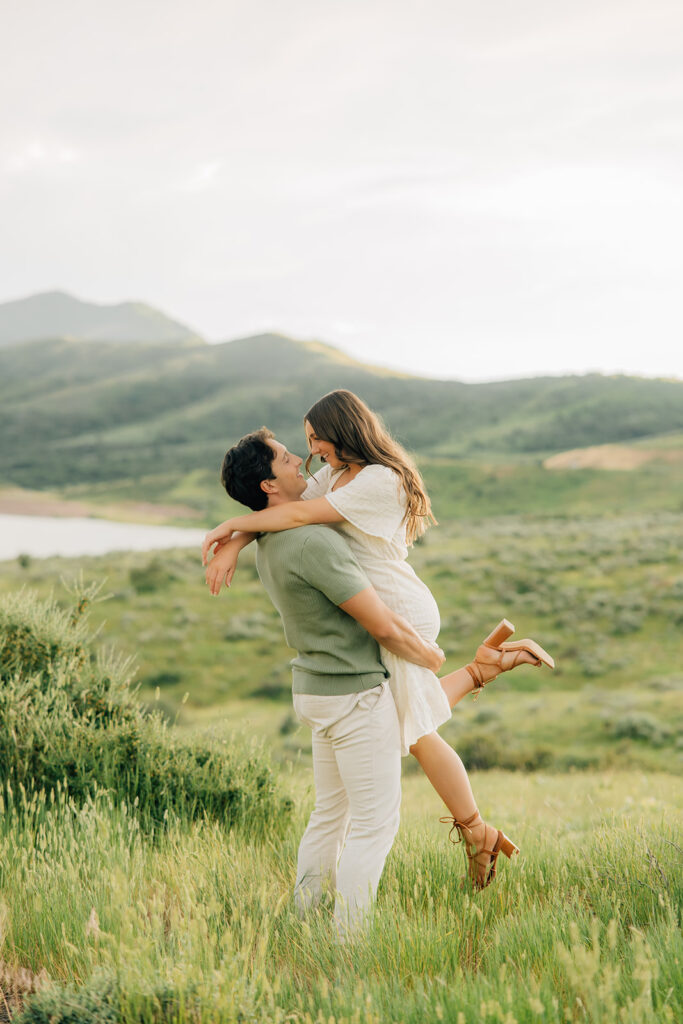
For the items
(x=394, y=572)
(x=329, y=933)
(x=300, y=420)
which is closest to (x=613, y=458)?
(x=300, y=420)

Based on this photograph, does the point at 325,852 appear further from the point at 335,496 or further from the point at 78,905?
the point at 335,496

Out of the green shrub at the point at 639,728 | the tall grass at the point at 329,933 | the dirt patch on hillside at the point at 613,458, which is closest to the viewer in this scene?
the tall grass at the point at 329,933

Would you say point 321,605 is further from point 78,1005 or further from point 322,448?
point 78,1005

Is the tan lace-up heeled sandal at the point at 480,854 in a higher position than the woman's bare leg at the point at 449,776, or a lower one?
lower

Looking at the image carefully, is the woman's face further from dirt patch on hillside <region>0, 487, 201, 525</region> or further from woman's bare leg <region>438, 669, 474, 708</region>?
dirt patch on hillside <region>0, 487, 201, 525</region>

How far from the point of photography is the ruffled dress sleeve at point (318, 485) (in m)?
3.61

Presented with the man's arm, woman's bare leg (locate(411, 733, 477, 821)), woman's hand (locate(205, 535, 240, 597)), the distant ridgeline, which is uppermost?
the distant ridgeline

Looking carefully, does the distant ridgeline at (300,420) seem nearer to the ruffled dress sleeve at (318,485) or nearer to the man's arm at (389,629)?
the ruffled dress sleeve at (318,485)

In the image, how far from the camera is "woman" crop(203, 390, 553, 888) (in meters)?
3.25

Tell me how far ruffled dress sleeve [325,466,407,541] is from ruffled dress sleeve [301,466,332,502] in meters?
0.34

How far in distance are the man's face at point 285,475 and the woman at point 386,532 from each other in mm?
113

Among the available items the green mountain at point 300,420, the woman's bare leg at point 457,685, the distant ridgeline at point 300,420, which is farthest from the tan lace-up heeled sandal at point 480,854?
the distant ridgeline at point 300,420

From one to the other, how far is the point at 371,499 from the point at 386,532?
16cm

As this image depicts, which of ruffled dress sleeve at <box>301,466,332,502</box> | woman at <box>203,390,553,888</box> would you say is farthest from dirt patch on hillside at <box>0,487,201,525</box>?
woman at <box>203,390,553,888</box>
